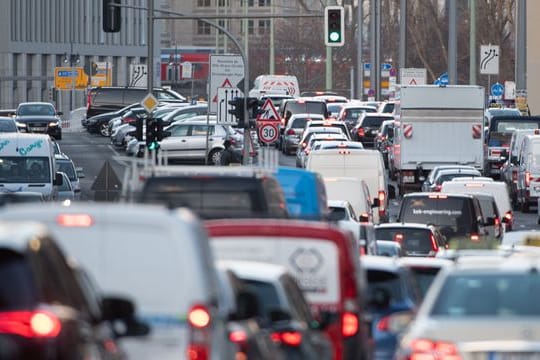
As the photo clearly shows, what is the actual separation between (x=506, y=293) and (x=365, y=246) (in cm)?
1013

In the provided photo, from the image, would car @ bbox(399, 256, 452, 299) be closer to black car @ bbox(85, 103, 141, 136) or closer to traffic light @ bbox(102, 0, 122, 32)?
traffic light @ bbox(102, 0, 122, 32)

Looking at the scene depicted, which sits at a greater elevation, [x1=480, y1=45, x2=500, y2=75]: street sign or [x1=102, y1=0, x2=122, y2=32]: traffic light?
[x1=102, y1=0, x2=122, y2=32]: traffic light

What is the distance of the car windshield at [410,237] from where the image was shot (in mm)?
28469

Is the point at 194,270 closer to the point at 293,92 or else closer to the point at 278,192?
the point at 278,192

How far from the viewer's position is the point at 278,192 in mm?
20000

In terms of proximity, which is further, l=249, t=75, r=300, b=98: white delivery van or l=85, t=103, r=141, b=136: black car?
l=249, t=75, r=300, b=98: white delivery van

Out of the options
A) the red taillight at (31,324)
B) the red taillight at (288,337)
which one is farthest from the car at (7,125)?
the red taillight at (31,324)

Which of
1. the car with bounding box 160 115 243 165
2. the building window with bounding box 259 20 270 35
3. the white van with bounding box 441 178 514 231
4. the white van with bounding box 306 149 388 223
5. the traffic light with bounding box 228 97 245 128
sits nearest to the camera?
the white van with bounding box 441 178 514 231

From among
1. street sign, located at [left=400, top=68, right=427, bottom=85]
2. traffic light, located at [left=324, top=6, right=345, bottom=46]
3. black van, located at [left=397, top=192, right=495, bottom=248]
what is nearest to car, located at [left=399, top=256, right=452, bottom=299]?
black van, located at [left=397, top=192, right=495, bottom=248]

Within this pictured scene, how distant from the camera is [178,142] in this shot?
6022cm

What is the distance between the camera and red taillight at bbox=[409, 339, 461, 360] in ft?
40.0

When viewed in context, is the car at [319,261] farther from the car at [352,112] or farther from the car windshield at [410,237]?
the car at [352,112]

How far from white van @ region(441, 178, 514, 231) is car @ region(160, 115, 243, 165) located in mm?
21344

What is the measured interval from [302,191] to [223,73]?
77.9 ft
